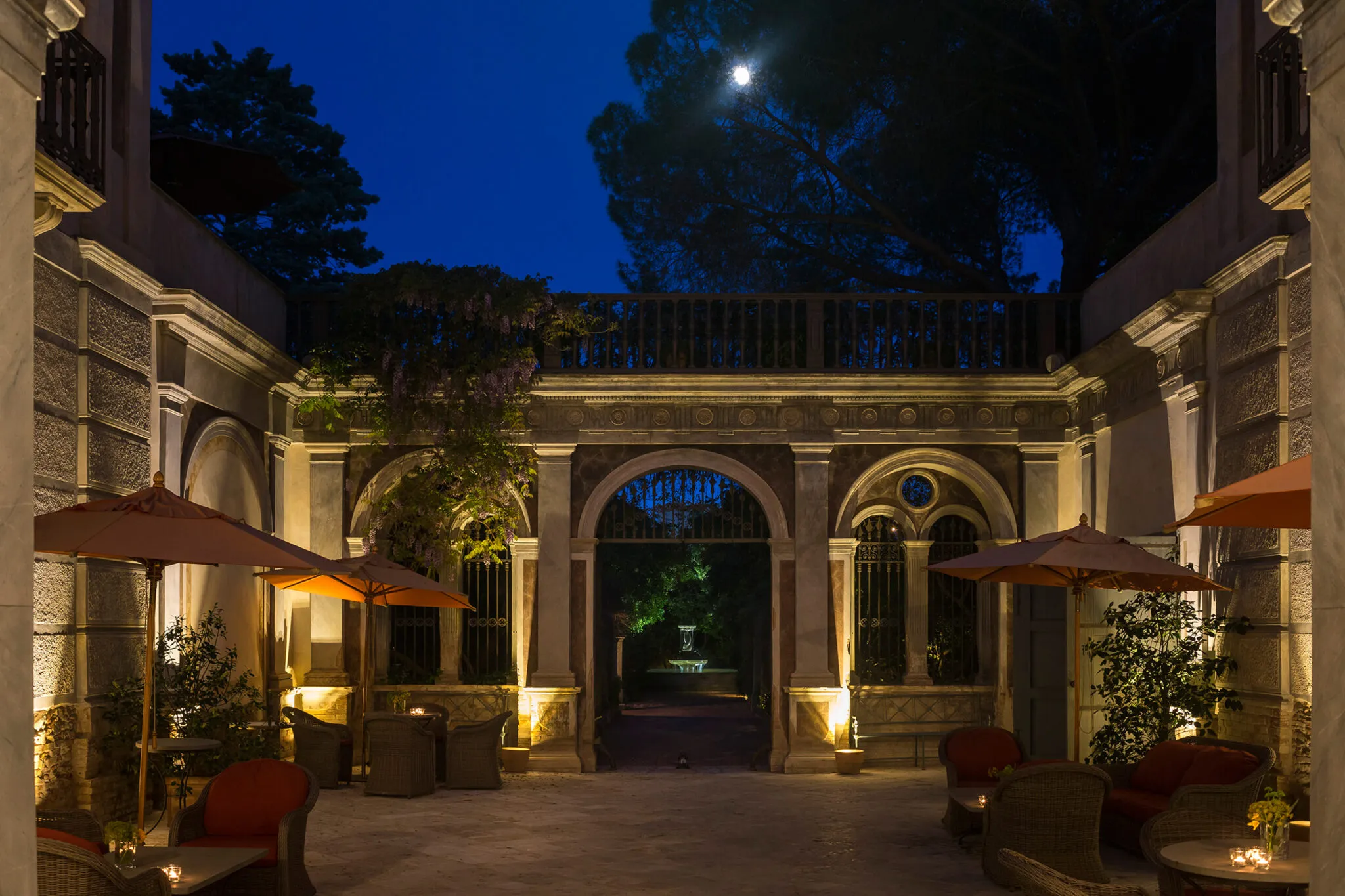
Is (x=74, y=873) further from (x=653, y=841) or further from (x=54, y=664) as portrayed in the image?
(x=653, y=841)

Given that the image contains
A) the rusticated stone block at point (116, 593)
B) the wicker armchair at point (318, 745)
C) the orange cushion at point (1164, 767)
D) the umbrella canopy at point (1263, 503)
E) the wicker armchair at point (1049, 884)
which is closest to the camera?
the wicker armchair at point (1049, 884)

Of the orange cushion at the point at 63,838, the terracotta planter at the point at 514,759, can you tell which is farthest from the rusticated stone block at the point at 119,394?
the terracotta planter at the point at 514,759

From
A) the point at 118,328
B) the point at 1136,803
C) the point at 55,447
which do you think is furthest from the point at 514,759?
the point at 1136,803

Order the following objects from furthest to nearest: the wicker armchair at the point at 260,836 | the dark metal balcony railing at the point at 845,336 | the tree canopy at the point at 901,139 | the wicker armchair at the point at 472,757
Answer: the tree canopy at the point at 901,139
the dark metal balcony railing at the point at 845,336
the wicker armchair at the point at 472,757
the wicker armchair at the point at 260,836

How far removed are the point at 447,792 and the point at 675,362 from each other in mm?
5200

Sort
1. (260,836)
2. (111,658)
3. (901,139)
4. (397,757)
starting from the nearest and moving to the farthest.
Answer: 1. (260,836)
2. (111,658)
3. (397,757)
4. (901,139)

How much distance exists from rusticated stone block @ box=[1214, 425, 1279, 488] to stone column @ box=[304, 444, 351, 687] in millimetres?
8971

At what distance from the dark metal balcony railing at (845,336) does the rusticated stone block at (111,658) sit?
5886 millimetres

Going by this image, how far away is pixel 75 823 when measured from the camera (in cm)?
624

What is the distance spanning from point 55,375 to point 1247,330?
26.5 ft

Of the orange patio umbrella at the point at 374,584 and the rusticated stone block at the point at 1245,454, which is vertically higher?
the rusticated stone block at the point at 1245,454

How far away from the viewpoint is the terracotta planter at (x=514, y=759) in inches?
530

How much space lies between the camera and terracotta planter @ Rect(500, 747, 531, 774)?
1346 cm

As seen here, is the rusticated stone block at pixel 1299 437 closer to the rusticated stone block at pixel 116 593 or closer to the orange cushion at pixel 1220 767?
the orange cushion at pixel 1220 767
